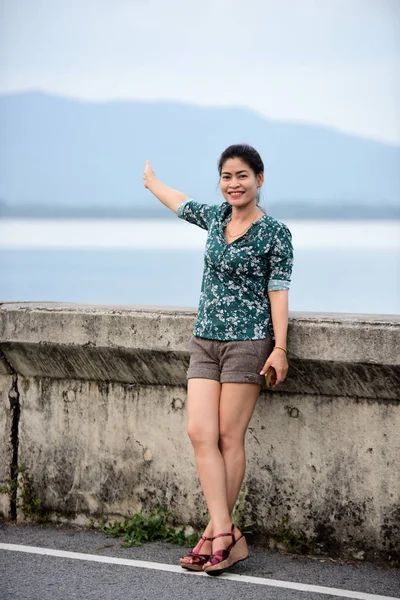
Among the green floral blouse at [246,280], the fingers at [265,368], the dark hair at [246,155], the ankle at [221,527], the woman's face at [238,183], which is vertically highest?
the dark hair at [246,155]

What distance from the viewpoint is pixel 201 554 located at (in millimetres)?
4676

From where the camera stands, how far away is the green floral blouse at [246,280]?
15.5ft

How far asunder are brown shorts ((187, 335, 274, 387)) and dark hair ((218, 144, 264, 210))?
0.87m

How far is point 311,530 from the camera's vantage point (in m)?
4.93

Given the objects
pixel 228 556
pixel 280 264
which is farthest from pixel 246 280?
pixel 228 556

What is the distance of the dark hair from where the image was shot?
16.0ft

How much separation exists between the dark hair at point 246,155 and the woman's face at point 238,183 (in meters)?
0.02

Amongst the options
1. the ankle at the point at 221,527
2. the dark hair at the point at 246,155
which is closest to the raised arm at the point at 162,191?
the dark hair at the point at 246,155

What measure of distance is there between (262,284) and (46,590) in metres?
1.77

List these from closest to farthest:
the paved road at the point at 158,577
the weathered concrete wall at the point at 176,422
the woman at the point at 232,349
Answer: the paved road at the point at 158,577 < the woman at the point at 232,349 < the weathered concrete wall at the point at 176,422

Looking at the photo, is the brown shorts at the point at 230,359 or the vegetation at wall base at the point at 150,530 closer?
the brown shorts at the point at 230,359

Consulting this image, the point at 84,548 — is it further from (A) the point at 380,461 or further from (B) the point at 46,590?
(A) the point at 380,461

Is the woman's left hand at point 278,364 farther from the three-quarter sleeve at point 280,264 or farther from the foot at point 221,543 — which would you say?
the foot at point 221,543

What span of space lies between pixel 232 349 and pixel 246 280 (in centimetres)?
35
